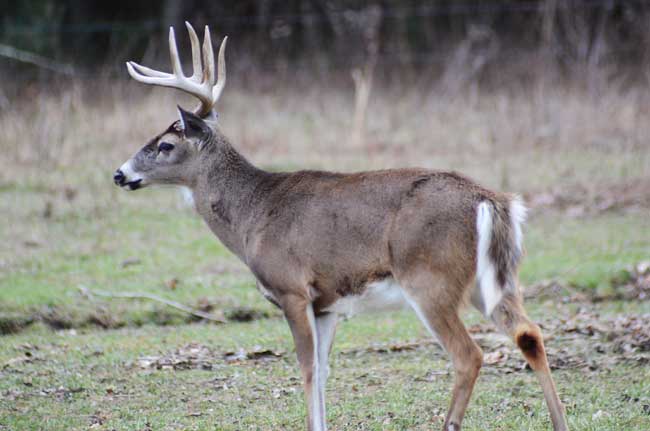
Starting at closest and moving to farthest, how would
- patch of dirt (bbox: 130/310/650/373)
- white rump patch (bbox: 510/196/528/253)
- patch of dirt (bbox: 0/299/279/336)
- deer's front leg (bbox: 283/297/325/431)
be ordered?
white rump patch (bbox: 510/196/528/253), deer's front leg (bbox: 283/297/325/431), patch of dirt (bbox: 130/310/650/373), patch of dirt (bbox: 0/299/279/336)

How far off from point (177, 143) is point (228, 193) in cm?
52

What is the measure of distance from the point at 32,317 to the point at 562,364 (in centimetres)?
454

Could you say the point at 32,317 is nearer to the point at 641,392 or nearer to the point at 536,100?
the point at 641,392

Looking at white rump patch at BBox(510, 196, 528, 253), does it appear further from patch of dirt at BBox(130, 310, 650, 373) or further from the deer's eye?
the deer's eye

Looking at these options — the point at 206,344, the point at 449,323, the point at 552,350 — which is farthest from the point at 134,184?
the point at 552,350

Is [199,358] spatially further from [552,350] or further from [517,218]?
[517,218]

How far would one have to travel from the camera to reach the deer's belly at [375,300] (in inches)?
237

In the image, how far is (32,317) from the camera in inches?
364

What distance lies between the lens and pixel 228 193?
281 inches

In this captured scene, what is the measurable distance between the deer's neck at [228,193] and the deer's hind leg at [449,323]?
1514 mm

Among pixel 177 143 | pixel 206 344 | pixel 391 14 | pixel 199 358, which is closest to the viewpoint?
pixel 177 143

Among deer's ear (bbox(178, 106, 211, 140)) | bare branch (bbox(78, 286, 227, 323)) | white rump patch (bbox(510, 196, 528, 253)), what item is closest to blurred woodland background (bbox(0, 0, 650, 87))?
bare branch (bbox(78, 286, 227, 323))

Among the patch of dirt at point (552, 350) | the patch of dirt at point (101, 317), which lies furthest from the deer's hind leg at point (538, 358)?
the patch of dirt at point (101, 317)

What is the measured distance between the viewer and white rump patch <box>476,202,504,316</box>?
19.3 feet
